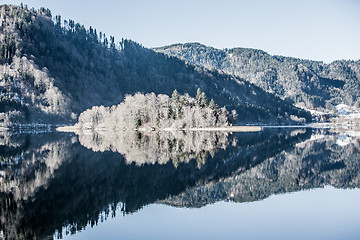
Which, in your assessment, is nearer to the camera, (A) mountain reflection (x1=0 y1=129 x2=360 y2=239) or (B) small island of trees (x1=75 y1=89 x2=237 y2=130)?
(A) mountain reflection (x1=0 y1=129 x2=360 y2=239)

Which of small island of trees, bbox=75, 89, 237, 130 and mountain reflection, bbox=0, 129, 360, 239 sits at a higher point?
small island of trees, bbox=75, 89, 237, 130

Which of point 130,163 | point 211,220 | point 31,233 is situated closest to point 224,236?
point 211,220

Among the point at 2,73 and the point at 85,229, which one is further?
the point at 2,73

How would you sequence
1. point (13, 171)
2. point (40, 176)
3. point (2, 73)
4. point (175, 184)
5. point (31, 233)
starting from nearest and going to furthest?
point (31, 233)
point (175, 184)
point (40, 176)
point (13, 171)
point (2, 73)

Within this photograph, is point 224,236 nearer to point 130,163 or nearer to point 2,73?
point 130,163

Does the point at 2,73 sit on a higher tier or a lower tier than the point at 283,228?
higher

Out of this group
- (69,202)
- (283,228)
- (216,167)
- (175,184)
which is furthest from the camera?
(216,167)

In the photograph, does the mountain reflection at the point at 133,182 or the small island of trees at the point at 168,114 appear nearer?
the mountain reflection at the point at 133,182

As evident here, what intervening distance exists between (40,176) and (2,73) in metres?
189

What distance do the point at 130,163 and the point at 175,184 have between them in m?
10.6

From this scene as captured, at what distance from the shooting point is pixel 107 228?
634 inches

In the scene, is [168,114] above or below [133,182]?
above

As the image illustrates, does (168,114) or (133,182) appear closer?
(133,182)

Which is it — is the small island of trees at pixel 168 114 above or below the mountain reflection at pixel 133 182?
above
